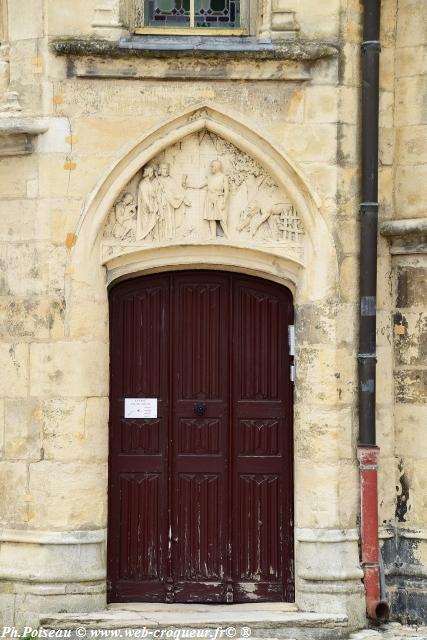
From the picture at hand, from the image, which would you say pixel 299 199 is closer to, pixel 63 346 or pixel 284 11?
pixel 284 11

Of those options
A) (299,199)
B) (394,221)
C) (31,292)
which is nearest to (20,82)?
(31,292)

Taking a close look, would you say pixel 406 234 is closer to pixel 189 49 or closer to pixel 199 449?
pixel 189 49

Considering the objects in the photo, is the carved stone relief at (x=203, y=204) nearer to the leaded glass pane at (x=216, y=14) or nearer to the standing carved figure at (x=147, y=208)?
the standing carved figure at (x=147, y=208)

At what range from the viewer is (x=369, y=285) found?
10.2 m

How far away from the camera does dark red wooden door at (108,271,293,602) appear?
34.3ft

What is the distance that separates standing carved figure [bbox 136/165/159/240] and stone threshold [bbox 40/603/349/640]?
2798 millimetres

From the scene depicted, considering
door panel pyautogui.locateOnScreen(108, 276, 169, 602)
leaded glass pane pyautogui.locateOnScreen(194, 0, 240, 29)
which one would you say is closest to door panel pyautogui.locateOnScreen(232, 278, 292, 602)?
door panel pyautogui.locateOnScreen(108, 276, 169, 602)

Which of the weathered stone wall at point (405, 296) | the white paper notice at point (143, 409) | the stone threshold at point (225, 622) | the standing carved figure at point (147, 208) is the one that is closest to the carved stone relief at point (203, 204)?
the standing carved figure at point (147, 208)

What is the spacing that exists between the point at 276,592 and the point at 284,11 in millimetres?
4387

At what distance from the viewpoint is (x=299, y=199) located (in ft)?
33.5

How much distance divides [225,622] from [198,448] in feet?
4.45

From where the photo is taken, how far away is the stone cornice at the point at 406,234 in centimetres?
1028

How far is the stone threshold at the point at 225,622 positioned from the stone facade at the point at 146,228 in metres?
0.13

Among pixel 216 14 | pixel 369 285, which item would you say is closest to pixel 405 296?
pixel 369 285
